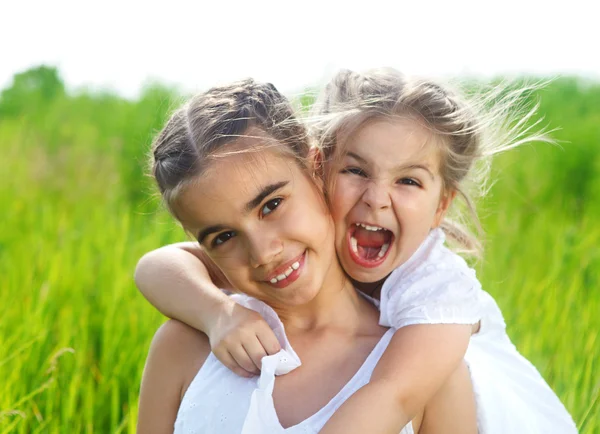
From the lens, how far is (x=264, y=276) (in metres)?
1.60

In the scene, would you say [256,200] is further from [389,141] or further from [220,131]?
[389,141]

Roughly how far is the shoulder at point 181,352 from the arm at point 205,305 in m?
0.04

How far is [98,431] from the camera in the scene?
242 centimetres

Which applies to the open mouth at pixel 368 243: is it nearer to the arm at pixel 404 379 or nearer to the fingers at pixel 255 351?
the arm at pixel 404 379

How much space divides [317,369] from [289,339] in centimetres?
11

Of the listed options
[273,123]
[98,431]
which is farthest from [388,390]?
[98,431]

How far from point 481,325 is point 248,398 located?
67 cm

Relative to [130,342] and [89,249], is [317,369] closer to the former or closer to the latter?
[130,342]

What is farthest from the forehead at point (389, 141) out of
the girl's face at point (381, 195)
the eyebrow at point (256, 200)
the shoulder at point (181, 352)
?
the shoulder at point (181, 352)

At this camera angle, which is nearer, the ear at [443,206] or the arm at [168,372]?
the arm at [168,372]

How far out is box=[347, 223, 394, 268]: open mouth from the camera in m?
1.74

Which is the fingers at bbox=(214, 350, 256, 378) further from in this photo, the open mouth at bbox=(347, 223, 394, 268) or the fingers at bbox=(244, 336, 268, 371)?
the open mouth at bbox=(347, 223, 394, 268)

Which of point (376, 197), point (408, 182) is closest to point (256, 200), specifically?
point (376, 197)

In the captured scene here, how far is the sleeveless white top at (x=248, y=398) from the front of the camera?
1.56m
